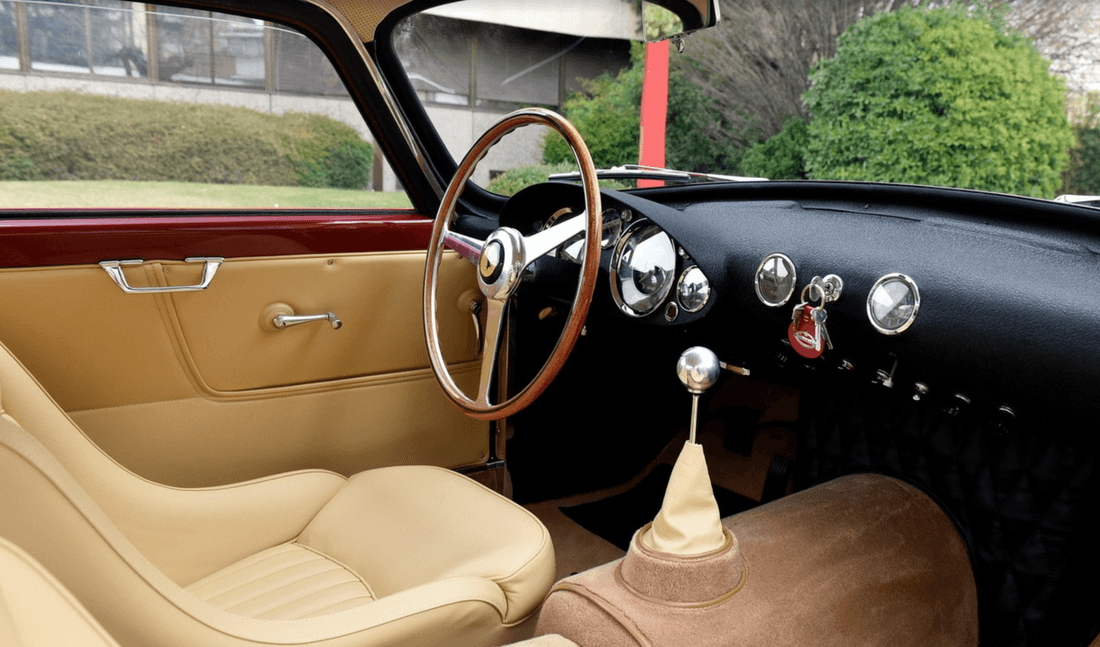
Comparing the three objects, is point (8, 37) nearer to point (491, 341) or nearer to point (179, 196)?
point (179, 196)

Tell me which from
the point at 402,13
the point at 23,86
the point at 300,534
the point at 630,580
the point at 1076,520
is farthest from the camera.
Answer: the point at 402,13

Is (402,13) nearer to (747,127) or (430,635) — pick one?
(430,635)

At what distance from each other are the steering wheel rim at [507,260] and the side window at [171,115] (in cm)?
53

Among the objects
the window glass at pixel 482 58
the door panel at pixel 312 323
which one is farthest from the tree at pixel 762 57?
the door panel at pixel 312 323

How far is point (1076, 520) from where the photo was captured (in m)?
1.36

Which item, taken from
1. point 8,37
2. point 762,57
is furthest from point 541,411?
point 762,57

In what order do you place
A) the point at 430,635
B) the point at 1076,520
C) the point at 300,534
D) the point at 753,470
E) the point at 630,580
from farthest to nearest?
the point at 753,470
the point at 300,534
the point at 1076,520
the point at 430,635
the point at 630,580

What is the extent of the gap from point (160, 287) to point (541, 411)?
0.92 m

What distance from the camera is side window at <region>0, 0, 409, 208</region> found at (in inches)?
72.1

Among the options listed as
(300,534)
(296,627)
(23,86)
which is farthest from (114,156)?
(296,627)

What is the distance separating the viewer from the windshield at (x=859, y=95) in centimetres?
546

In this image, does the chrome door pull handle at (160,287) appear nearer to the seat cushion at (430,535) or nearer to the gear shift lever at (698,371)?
the seat cushion at (430,535)

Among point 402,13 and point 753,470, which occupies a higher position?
point 402,13

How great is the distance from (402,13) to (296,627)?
145cm
